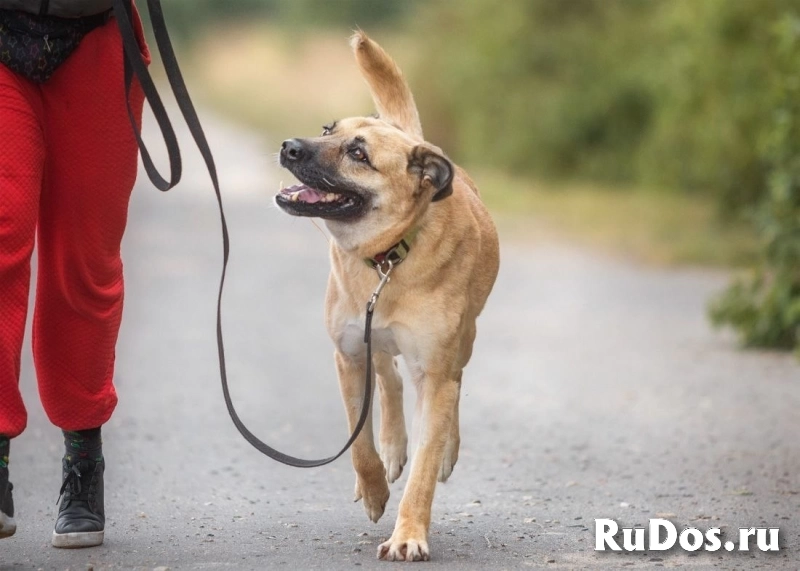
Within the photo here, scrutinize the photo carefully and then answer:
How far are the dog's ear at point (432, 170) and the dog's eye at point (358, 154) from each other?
6.4 inches

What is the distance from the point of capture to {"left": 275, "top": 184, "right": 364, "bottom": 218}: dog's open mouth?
5.06 meters

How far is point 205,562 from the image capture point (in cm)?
469

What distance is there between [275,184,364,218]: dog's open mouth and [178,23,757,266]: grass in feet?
5.50

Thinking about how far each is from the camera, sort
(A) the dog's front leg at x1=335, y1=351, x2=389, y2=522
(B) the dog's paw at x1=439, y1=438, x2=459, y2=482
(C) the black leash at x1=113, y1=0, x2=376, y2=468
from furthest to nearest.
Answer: (B) the dog's paw at x1=439, y1=438, x2=459, y2=482 → (A) the dog's front leg at x1=335, y1=351, x2=389, y2=522 → (C) the black leash at x1=113, y1=0, x2=376, y2=468

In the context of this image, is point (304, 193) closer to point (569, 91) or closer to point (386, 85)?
point (386, 85)

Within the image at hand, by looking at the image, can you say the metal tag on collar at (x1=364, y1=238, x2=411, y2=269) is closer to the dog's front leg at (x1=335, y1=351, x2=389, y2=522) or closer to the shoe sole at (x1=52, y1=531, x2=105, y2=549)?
the dog's front leg at (x1=335, y1=351, x2=389, y2=522)

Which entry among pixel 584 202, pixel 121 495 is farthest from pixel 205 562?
pixel 584 202

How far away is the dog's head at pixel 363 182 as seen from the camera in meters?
5.09

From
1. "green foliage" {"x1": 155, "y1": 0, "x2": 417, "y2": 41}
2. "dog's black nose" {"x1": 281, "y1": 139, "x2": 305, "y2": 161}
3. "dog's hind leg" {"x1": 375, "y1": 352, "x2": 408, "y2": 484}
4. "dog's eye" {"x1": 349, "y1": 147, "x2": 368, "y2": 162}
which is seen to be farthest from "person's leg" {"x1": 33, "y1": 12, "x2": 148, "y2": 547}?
"green foliage" {"x1": 155, "y1": 0, "x2": 417, "y2": 41}

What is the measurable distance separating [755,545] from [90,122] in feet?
8.83

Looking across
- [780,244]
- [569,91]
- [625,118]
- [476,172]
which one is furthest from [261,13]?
[780,244]

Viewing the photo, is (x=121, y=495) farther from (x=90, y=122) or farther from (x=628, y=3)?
(x=628, y=3)

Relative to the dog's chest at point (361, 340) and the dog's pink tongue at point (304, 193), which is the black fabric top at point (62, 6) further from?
the dog's chest at point (361, 340)

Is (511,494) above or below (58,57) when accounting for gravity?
below
